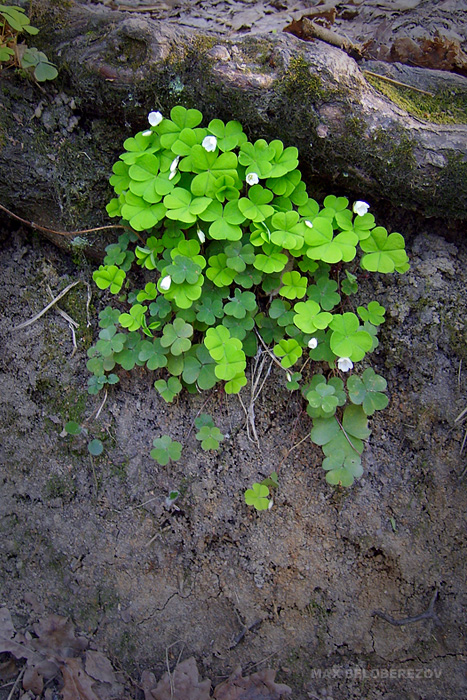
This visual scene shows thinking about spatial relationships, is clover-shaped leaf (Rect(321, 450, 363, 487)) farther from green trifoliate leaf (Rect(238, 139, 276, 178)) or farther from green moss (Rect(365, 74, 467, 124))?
green moss (Rect(365, 74, 467, 124))

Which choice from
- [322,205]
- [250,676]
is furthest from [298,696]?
[322,205]

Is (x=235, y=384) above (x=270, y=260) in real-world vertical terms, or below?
below

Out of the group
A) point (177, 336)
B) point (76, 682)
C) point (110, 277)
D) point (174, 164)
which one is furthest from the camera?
point (110, 277)

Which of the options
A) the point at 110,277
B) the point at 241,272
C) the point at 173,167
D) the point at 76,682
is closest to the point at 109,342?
the point at 110,277

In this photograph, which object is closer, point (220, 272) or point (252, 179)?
point (252, 179)

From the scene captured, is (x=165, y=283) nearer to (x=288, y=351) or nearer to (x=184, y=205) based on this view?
(x=184, y=205)

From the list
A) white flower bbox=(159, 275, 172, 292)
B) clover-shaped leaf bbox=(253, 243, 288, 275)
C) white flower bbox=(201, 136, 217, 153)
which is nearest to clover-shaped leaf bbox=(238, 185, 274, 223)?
clover-shaped leaf bbox=(253, 243, 288, 275)

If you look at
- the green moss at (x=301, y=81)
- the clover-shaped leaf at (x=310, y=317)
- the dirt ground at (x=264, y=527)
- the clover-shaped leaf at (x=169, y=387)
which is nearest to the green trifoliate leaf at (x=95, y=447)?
the dirt ground at (x=264, y=527)
